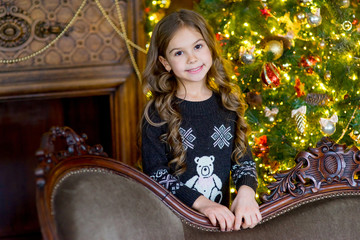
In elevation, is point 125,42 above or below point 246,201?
above

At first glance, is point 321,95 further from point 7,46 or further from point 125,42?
point 7,46

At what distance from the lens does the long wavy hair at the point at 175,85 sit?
1.72m

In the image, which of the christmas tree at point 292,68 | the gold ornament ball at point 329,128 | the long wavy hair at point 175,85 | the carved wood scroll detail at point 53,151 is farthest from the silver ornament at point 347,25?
the carved wood scroll detail at point 53,151

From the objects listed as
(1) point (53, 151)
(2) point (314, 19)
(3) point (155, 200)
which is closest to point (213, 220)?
(3) point (155, 200)

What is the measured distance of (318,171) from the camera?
159cm

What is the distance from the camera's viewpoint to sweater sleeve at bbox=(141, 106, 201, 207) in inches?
64.0

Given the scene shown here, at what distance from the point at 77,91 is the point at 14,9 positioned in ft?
1.83

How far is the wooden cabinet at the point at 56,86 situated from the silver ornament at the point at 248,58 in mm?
681

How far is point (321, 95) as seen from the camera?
242 centimetres

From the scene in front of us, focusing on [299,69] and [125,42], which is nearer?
[299,69]

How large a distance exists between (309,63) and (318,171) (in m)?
1.02

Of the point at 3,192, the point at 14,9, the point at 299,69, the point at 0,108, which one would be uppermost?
the point at 14,9

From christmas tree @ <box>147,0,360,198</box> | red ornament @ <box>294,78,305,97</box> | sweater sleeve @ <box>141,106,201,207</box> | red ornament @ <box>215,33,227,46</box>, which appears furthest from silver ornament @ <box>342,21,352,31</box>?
sweater sleeve @ <box>141,106,201,207</box>

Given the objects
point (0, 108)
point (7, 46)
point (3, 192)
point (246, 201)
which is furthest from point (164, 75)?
point (3, 192)
